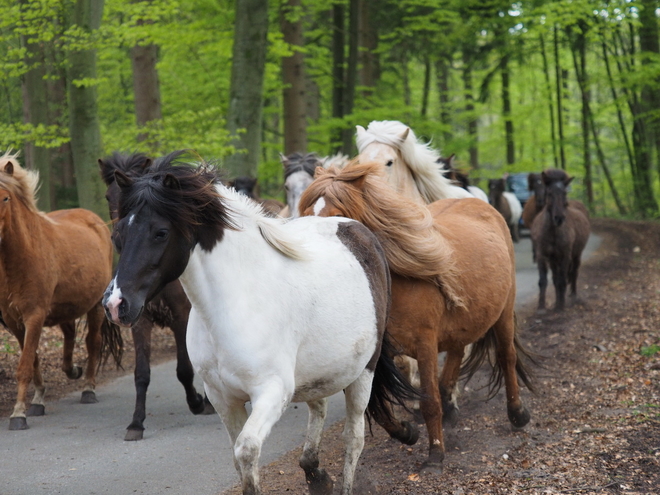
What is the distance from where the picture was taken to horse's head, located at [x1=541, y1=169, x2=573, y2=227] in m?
13.2

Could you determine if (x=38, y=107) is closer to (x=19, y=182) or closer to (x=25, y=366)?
(x=19, y=182)

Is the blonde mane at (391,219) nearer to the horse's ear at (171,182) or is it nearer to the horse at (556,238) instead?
the horse's ear at (171,182)

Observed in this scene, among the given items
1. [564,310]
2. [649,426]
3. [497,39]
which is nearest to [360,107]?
[497,39]

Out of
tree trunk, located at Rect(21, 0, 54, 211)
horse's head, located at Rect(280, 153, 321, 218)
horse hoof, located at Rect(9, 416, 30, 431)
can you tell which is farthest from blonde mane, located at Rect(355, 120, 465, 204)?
tree trunk, located at Rect(21, 0, 54, 211)

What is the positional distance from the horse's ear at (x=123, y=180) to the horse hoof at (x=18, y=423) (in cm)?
417

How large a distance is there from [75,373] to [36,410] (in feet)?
4.47

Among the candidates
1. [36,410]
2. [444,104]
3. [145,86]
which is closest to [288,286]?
[36,410]

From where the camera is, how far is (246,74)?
13.7 metres

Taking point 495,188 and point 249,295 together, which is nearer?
point 249,295

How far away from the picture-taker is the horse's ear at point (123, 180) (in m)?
3.63

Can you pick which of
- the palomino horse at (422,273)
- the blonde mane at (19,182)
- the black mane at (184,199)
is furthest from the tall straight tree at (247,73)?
the black mane at (184,199)

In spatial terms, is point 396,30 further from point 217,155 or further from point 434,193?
point 434,193

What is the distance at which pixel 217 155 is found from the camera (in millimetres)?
13539

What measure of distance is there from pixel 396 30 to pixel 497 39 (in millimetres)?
4549
